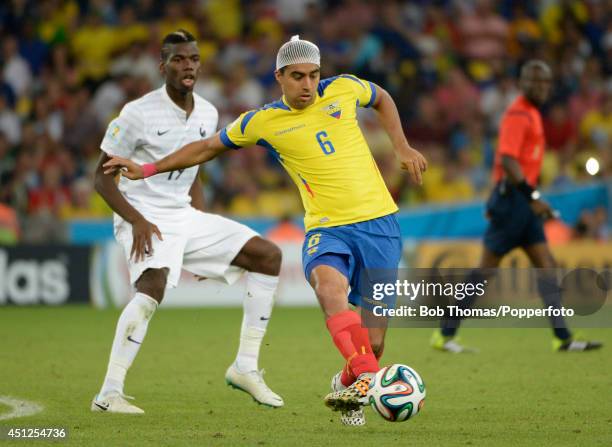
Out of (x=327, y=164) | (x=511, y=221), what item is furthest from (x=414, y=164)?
(x=511, y=221)

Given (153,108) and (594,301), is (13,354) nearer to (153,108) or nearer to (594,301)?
(153,108)

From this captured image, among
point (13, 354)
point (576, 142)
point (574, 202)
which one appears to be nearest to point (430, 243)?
point (574, 202)

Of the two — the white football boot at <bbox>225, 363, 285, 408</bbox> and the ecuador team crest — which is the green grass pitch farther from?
the ecuador team crest

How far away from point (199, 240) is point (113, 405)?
141 centimetres

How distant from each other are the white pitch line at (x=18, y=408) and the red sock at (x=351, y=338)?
6.61 feet

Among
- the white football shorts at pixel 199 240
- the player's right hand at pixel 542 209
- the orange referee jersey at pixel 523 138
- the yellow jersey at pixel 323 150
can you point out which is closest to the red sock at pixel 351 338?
the yellow jersey at pixel 323 150

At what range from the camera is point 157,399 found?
8367mm

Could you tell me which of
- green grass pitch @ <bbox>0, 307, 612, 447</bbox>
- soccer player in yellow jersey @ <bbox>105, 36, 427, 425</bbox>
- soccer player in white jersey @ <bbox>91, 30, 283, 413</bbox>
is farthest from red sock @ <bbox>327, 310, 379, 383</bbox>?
soccer player in white jersey @ <bbox>91, 30, 283, 413</bbox>

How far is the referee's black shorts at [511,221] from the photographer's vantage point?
1151 centimetres

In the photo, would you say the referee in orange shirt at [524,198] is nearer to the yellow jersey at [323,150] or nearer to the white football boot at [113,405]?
the yellow jersey at [323,150]

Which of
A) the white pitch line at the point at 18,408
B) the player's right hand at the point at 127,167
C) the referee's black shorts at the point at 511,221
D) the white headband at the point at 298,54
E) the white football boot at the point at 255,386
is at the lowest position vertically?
the white pitch line at the point at 18,408

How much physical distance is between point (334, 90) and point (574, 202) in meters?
11.1

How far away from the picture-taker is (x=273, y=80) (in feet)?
66.6

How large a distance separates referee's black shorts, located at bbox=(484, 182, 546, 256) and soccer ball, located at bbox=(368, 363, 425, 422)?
5.03 metres
